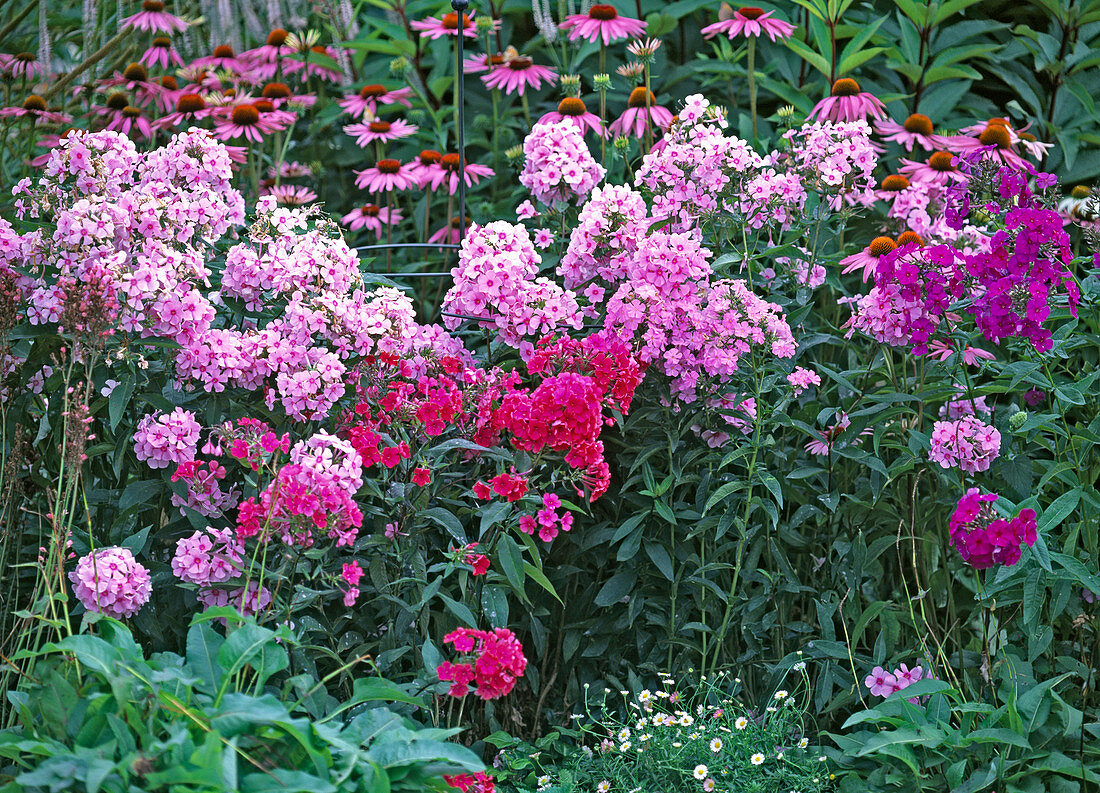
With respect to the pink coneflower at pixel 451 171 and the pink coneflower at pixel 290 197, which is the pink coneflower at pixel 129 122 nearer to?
the pink coneflower at pixel 290 197

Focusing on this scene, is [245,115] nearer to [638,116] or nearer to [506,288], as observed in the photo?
[638,116]

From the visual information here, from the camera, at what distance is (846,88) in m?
3.25

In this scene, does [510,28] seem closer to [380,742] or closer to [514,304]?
[514,304]

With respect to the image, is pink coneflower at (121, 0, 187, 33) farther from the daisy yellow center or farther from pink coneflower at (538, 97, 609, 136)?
the daisy yellow center

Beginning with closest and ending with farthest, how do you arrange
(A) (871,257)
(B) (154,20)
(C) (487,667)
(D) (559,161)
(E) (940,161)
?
(C) (487,667)
(D) (559,161)
(A) (871,257)
(E) (940,161)
(B) (154,20)

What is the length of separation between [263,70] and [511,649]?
2.91 m

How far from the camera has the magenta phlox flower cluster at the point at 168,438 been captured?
215 centimetres

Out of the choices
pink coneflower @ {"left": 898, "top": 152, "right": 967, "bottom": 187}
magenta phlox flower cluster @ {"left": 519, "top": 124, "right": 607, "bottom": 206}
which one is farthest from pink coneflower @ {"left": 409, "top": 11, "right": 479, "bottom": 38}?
pink coneflower @ {"left": 898, "top": 152, "right": 967, "bottom": 187}

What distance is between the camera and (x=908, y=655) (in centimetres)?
247

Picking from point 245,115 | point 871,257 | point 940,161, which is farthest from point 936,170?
point 245,115

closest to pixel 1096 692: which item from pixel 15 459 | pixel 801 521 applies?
pixel 801 521

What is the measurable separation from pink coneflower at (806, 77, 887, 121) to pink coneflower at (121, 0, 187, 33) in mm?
2456

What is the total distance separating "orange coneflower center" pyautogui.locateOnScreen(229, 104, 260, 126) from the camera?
3500 mm

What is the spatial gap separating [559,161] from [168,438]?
3.66ft
